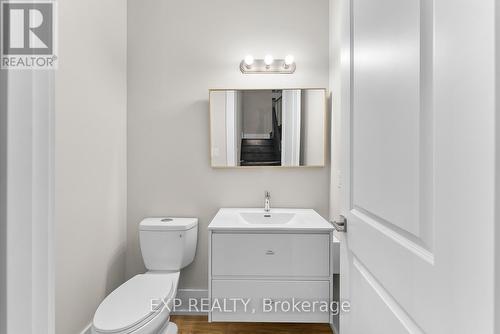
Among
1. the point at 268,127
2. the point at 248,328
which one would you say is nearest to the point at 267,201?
the point at 268,127

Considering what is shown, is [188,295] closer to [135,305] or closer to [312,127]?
[135,305]

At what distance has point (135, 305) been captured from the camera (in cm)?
162

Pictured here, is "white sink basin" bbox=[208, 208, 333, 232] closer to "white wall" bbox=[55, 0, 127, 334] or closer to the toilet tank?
Answer: the toilet tank

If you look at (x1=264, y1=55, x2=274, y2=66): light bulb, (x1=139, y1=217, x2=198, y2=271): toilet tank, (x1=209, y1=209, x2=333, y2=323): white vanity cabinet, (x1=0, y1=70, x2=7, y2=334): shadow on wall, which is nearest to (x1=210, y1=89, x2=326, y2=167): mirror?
(x1=264, y1=55, x2=274, y2=66): light bulb

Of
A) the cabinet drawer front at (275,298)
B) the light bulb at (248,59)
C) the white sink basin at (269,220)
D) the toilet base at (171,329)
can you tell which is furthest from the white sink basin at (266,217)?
the light bulb at (248,59)

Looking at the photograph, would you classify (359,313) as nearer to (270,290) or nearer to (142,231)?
(270,290)

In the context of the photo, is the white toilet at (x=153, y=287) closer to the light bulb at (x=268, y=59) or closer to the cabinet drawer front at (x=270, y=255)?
the cabinet drawer front at (x=270, y=255)

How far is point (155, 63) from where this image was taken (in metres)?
2.45

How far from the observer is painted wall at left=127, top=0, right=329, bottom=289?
7.97 feet

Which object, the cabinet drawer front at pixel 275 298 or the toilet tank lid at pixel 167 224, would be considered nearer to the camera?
the cabinet drawer front at pixel 275 298

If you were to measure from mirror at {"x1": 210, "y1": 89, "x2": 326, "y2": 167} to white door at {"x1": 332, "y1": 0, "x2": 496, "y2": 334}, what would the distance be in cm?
138

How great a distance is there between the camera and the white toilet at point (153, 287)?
1500 millimetres

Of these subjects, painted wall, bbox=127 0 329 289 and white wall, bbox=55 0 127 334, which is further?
painted wall, bbox=127 0 329 289

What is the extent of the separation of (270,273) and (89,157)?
1296mm
